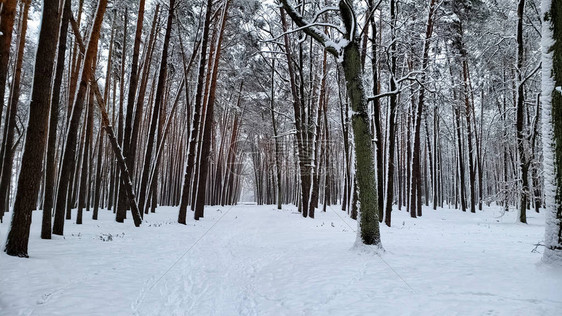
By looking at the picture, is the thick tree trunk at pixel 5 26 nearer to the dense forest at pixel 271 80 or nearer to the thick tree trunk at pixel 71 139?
the dense forest at pixel 271 80

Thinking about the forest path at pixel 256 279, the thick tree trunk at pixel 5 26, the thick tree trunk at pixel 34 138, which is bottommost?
the forest path at pixel 256 279

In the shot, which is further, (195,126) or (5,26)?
(195,126)

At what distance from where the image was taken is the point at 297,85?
15945 mm

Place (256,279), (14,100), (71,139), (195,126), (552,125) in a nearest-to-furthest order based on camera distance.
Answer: (552,125) → (256,279) → (71,139) → (14,100) → (195,126)

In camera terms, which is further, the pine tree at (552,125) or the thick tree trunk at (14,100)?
the thick tree trunk at (14,100)

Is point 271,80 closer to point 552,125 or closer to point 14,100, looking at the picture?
point 14,100

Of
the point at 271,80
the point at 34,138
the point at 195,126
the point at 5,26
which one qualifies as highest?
the point at 271,80

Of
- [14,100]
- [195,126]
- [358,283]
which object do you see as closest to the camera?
[358,283]

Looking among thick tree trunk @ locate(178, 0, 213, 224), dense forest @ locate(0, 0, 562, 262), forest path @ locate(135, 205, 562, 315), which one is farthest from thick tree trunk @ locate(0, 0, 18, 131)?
thick tree trunk @ locate(178, 0, 213, 224)

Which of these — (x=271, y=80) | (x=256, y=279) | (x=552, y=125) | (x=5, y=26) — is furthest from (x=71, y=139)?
(x=271, y=80)

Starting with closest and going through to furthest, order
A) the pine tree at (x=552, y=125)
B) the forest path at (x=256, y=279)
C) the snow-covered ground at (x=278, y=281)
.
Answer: the snow-covered ground at (x=278, y=281) → the forest path at (x=256, y=279) → the pine tree at (x=552, y=125)

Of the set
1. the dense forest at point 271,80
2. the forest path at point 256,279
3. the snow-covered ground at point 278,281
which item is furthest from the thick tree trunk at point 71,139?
the forest path at point 256,279

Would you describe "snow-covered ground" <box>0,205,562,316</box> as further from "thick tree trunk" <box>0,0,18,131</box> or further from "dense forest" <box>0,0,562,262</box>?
"thick tree trunk" <box>0,0,18,131</box>

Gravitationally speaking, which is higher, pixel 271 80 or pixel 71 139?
pixel 271 80
